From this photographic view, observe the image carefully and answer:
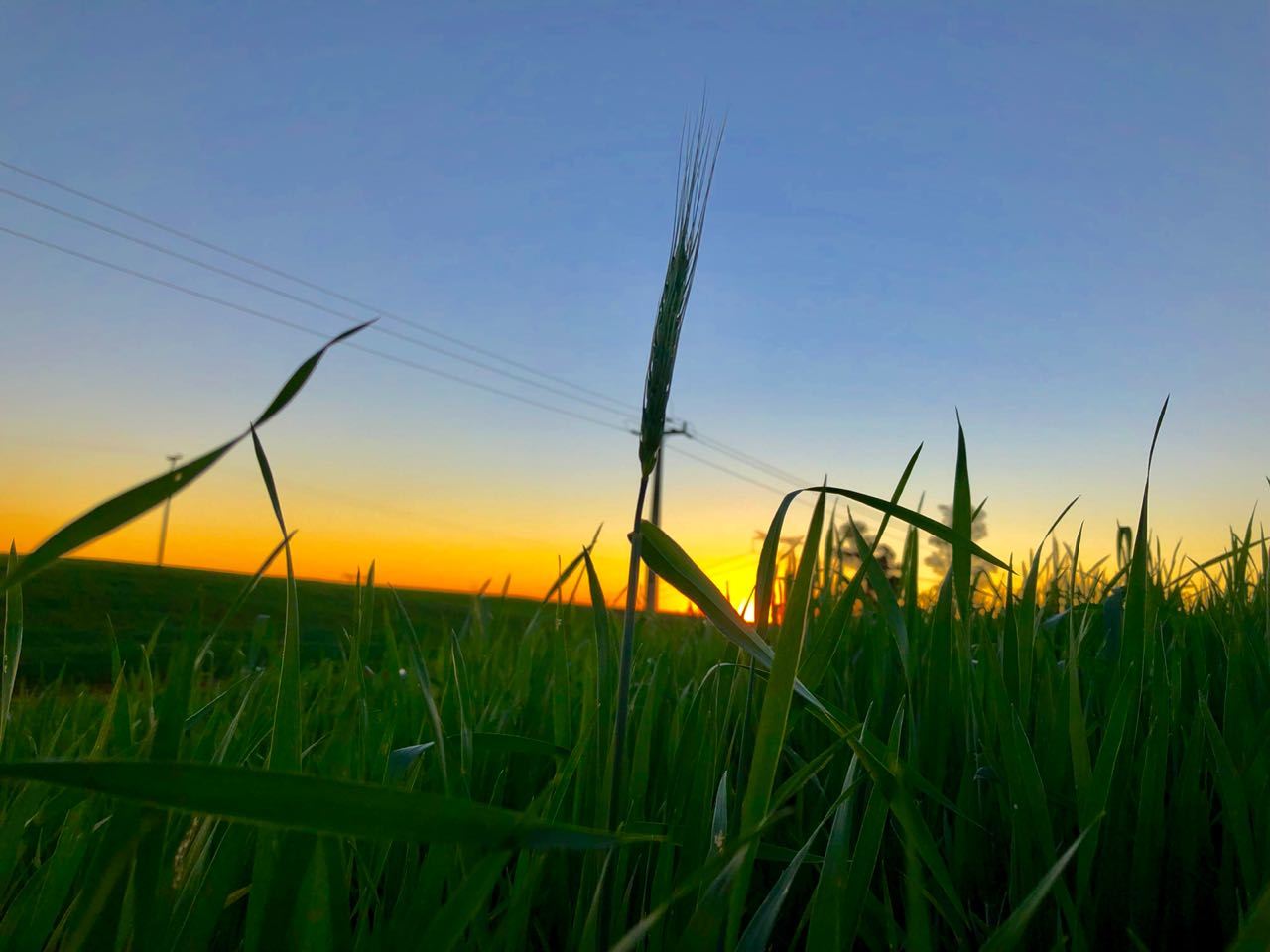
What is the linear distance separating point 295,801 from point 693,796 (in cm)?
45

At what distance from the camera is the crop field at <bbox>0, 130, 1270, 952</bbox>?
49cm

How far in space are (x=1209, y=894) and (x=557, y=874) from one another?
2.33 ft

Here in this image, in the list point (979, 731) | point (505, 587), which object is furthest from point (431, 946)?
point (505, 587)

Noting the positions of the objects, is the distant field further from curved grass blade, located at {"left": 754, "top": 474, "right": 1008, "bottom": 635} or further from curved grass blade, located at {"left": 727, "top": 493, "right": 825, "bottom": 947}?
curved grass blade, located at {"left": 727, "top": 493, "right": 825, "bottom": 947}

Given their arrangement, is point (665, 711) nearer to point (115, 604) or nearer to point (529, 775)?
point (529, 775)

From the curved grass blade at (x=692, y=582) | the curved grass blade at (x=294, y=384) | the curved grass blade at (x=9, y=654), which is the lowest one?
the curved grass blade at (x=9, y=654)

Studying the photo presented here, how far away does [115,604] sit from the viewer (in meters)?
14.1

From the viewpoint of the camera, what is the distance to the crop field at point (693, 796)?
1.60ft

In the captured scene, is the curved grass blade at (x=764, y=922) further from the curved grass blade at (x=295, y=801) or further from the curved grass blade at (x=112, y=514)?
the curved grass blade at (x=112, y=514)

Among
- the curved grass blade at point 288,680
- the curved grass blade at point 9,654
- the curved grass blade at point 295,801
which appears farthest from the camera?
the curved grass blade at point 9,654

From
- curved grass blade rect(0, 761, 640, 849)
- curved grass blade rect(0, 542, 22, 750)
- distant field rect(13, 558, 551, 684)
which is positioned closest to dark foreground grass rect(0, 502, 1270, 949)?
curved grass blade rect(0, 761, 640, 849)

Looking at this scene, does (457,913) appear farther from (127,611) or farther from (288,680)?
(127,611)

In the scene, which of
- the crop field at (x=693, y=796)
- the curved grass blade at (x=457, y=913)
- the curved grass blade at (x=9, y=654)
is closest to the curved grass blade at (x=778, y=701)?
the crop field at (x=693, y=796)

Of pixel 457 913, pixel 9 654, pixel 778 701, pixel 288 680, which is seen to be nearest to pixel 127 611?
pixel 9 654
